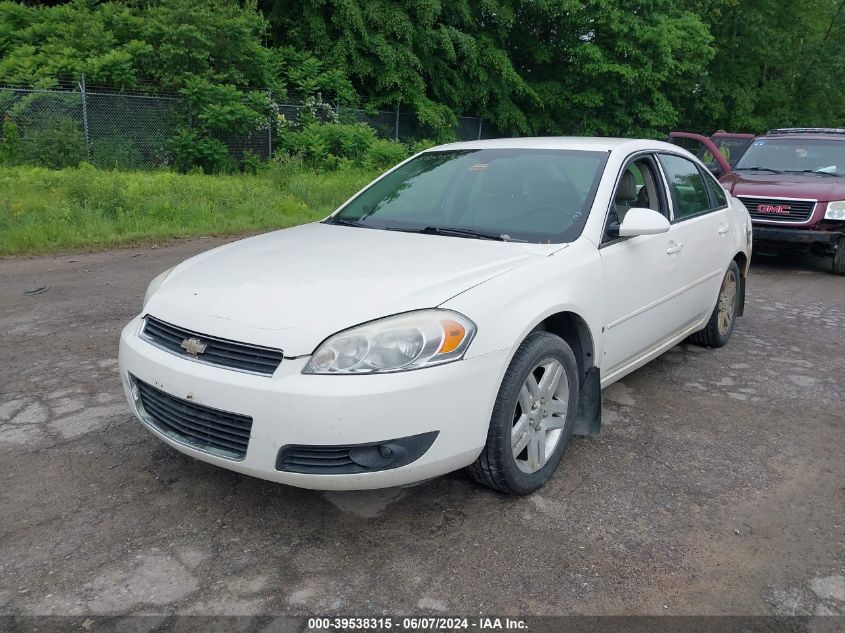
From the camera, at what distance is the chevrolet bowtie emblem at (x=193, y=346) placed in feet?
9.46

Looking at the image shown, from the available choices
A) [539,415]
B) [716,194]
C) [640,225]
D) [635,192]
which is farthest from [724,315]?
[539,415]

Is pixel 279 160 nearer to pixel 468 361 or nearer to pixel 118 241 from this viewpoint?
pixel 118 241

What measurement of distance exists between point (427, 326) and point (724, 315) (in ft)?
11.8

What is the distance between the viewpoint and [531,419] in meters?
3.22

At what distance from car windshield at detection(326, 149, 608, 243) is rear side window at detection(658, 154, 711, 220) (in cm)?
81

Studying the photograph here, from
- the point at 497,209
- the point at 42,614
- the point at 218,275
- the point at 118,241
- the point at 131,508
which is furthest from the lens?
the point at 118,241

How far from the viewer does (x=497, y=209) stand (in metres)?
4.02

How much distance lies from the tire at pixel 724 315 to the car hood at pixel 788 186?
3.74m

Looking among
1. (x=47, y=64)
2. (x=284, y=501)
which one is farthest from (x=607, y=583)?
(x=47, y=64)

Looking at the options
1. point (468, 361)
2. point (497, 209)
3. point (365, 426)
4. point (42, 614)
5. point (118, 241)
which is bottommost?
point (118, 241)

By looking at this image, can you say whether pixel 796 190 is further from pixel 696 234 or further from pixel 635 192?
pixel 635 192

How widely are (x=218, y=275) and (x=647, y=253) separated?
2.33 m

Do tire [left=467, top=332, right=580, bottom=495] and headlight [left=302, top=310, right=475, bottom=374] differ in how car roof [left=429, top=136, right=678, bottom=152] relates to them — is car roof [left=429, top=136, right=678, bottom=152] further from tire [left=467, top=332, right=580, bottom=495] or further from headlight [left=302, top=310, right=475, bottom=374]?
headlight [left=302, top=310, right=475, bottom=374]

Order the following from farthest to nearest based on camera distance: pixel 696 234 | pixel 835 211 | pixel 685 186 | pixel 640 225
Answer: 1. pixel 835 211
2. pixel 685 186
3. pixel 696 234
4. pixel 640 225
